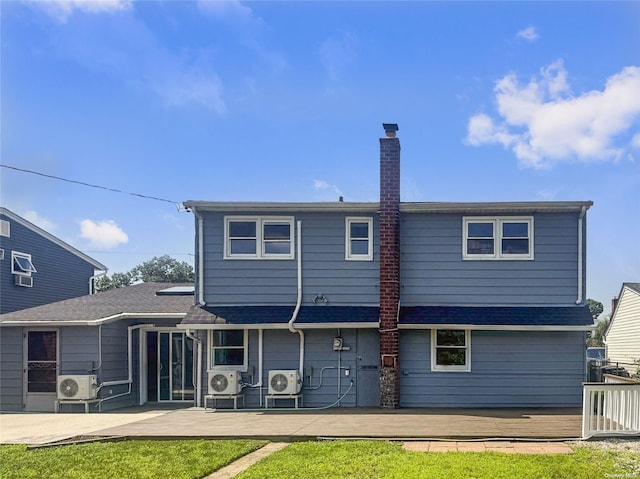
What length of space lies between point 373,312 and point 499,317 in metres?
2.80

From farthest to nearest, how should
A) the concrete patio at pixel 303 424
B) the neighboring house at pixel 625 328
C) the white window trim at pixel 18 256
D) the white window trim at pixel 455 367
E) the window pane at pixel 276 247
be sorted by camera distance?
the neighboring house at pixel 625 328 < the white window trim at pixel 18 256 < the window pane at pixel 276 247 < the white window trim at pixel 455 367 < the concrete patio at pixel 303 424

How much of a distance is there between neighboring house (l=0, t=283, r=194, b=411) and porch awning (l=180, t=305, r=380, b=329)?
1.45 metres

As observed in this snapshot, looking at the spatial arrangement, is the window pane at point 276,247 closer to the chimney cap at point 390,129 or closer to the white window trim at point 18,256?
the chimney cap at point 390,129

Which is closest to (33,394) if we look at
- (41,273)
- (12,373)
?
(12,373)

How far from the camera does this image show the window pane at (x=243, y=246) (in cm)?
1342

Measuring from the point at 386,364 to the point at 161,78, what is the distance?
27.4 feet

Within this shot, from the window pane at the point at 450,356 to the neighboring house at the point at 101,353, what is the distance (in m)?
6.20

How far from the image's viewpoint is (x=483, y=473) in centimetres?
667

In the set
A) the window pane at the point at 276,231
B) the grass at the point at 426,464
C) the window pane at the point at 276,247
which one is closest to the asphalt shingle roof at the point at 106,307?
the window pane at the point at 276,247

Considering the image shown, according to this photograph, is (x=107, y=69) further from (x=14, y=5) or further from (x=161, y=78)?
(x=14, y=5)

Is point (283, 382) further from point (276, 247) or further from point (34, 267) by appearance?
point (34, 267)

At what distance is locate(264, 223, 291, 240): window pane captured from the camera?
13.4 m

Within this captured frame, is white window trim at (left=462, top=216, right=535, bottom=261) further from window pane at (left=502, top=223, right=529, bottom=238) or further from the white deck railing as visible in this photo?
the white deck railing

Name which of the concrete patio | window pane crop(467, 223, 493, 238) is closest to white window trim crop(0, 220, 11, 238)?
the concrete patio
